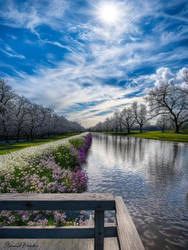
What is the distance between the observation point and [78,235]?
2.01 metres

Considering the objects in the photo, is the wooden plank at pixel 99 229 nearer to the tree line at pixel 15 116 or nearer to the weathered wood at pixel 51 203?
the weathered wood at pixel 51 203

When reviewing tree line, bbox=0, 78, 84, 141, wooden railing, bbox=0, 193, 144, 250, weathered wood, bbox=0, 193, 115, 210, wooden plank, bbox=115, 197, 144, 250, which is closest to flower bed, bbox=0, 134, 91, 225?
wooden railing, bbox=0, 193, 144, 250

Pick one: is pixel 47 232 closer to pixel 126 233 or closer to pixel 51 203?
pixel 51 203

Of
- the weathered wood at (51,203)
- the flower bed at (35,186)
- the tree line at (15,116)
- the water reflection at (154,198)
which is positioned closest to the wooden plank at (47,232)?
the weathered wood at (51,203)

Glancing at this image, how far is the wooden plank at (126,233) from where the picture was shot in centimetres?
185

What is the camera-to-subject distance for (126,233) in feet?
6.70

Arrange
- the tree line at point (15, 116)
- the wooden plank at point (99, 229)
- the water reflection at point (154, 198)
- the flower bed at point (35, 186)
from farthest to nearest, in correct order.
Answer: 1. the tree line at point (15, 116)
2. the water reflection at point (154, 198)
3. the flower bed at point (35, 186)
4. the wooden plank at point (99, 229)

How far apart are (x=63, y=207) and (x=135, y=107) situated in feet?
306

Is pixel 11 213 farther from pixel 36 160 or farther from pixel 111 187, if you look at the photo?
pixel 111 187

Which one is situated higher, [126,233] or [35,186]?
[126,233]

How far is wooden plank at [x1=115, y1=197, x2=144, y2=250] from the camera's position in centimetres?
185

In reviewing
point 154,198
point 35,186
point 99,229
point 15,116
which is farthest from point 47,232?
point 15,116

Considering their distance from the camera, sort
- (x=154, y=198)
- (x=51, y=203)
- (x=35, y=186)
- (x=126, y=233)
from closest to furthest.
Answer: (x=51, y=203) → (x=126, y=233) → (x=35, y=186) → (x=154, y=198)

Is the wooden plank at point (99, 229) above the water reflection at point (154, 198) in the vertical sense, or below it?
above
